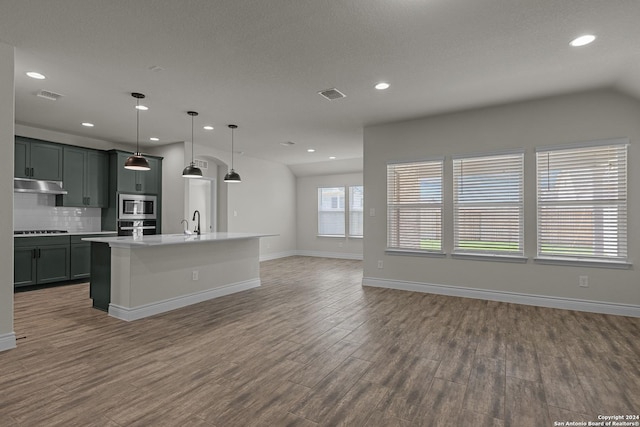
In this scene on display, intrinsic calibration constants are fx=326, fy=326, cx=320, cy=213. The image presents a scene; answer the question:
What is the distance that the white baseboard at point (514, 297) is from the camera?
3.99 m

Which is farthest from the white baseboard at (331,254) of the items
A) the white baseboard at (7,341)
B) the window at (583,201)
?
the white baseboard at (7,341)

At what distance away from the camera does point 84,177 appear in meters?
6.25

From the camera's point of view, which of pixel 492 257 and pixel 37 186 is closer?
pixel 492 257

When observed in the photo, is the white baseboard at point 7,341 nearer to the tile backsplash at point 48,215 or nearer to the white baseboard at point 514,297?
the tile backsplash at point 48,215

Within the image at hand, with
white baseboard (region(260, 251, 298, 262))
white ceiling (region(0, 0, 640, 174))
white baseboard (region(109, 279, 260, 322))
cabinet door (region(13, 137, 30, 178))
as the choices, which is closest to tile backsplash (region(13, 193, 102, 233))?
cabinet door (region(13, 137, 30, 178))

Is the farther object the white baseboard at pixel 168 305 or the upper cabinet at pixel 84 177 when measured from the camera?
the upper cabinet at pixel 84 177

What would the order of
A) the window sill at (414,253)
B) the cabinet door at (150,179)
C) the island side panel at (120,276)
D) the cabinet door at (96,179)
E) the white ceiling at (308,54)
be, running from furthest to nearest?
the cabinet door at (150,179), the cabinet door at (96,179), the window sill at (414,253), the island side panel at (120,276), the white ceiling at (308,54)

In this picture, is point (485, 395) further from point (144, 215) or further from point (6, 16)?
point (144, 215)

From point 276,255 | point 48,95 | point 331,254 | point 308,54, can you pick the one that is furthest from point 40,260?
point 331,254

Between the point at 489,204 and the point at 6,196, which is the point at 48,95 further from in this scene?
the point at 489,204

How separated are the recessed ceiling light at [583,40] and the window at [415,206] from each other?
228 cm

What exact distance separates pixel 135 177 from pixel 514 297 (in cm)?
724

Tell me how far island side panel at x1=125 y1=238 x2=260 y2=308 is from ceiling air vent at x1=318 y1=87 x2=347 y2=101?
2615 mm

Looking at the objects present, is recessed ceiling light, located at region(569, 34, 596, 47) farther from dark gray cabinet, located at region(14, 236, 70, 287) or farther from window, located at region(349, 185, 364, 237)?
dark gray cabinet, located at region(14, 236, 70, 287)
